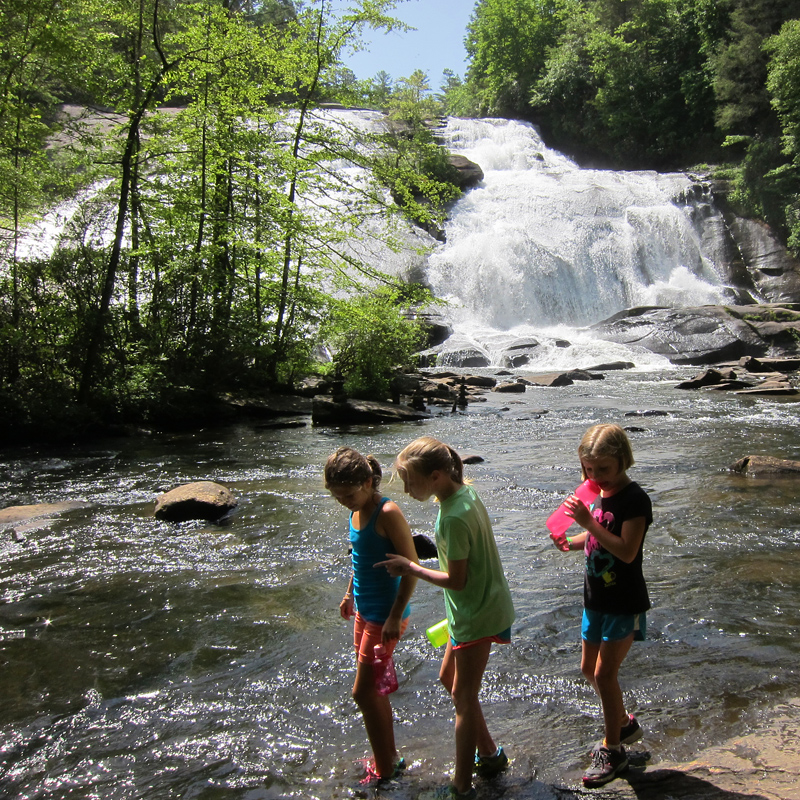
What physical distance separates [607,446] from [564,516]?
34 centimetres

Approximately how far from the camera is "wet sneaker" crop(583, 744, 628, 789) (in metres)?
2.88

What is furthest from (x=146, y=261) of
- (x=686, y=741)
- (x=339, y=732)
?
(x=686, y=741)

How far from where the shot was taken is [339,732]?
355cm

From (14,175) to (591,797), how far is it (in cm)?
1442

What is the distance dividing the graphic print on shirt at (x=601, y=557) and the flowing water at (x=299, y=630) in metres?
0.82

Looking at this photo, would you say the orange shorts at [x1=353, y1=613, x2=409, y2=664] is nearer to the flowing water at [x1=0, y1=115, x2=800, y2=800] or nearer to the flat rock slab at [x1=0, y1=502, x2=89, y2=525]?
the flowing water at [x1=0, y1=115, x2=800, y2=800]

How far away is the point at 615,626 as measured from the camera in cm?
302

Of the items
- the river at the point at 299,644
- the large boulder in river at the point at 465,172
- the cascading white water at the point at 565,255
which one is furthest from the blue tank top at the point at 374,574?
the large boulder in river at the point at 465,172

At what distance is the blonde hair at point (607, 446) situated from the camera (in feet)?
9.80

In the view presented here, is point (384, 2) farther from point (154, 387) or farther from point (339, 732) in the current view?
point (339, 732)

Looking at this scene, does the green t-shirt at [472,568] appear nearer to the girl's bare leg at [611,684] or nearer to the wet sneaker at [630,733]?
the girl's bare leg at [611,684]

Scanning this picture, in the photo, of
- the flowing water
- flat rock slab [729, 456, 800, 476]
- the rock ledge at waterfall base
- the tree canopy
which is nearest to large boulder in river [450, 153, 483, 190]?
the rock ledge at waterfall base

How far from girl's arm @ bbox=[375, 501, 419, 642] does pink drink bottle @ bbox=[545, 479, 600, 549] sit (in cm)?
58

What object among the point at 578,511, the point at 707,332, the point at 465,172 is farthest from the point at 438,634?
the point at 465,172
